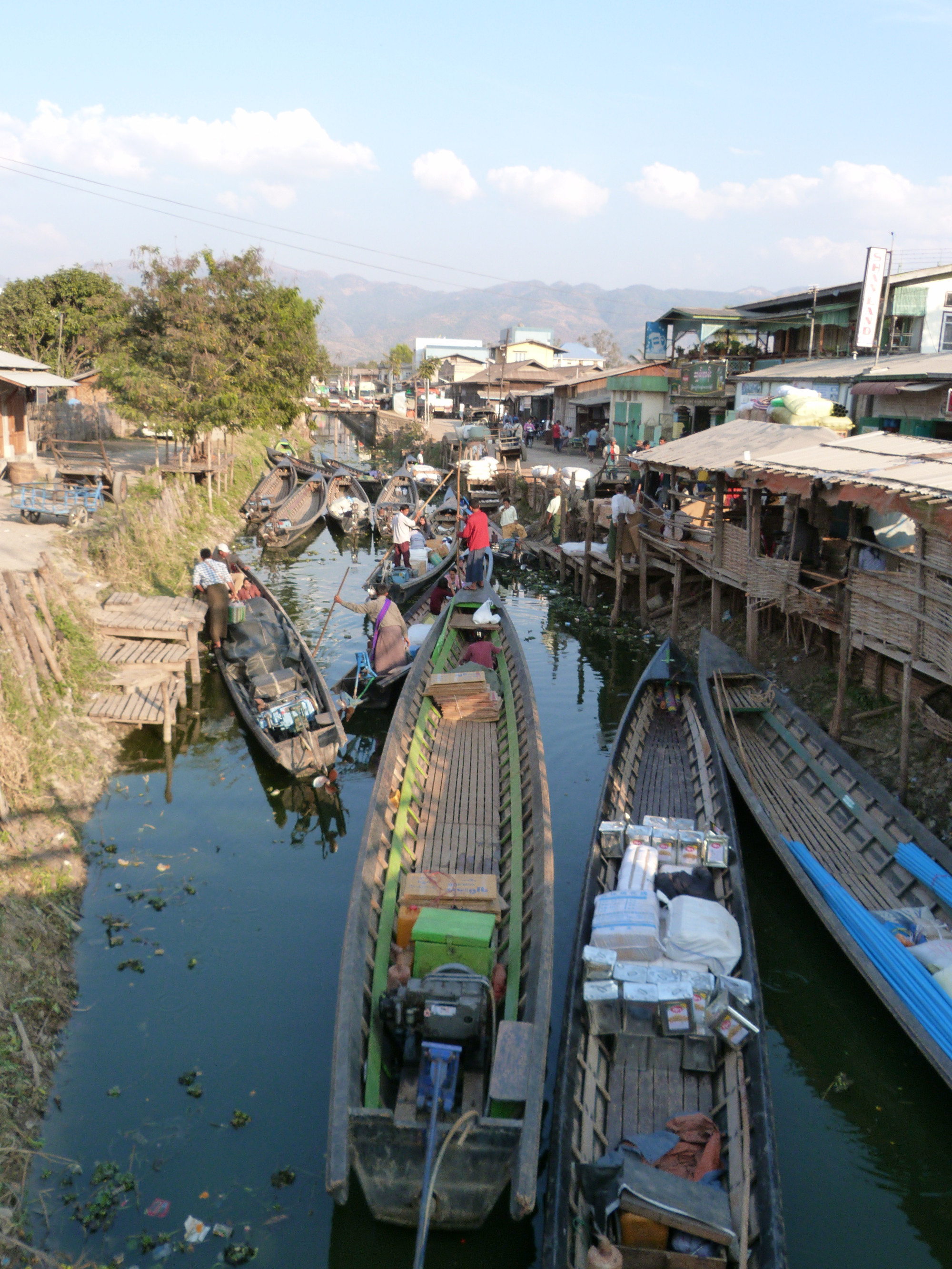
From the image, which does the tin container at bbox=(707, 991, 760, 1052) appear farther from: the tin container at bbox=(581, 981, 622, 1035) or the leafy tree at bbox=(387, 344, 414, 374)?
the leafy tree at bbox=(387, 344, 414, 374)

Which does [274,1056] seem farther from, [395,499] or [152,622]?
[395,499]

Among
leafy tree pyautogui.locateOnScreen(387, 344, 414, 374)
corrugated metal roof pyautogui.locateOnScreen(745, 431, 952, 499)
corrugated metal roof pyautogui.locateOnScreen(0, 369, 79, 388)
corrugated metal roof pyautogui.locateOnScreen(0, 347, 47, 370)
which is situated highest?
leafy tree pyautogui.locateOnScreen(387, 344, 414, 374)

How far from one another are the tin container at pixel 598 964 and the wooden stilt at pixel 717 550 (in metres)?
8.93

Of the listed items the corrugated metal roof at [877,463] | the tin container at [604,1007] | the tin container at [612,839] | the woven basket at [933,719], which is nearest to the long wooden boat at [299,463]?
the corrugated metal roof at [877,463]

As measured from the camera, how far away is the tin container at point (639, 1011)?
6.09 m

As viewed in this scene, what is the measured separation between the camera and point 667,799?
9852mm

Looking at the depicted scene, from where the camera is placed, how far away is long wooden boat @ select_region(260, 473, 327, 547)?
27.1m

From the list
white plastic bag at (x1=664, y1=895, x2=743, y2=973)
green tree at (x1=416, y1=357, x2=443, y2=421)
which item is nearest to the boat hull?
white plastic bag at (x1=664, y1=895, x2=743, y2=973)

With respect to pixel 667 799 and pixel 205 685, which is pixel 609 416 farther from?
pixel 667 799

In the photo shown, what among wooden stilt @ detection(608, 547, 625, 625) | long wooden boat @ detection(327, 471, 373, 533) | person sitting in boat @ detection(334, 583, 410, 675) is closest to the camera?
person sitting in boat @ detection(334, 583, 410, 675)

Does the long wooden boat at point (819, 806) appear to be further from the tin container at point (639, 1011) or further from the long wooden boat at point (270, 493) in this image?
the long wooden boat at point (270, 493)

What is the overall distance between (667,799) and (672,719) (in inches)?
95.5

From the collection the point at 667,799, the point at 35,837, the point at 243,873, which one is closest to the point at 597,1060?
the point at 667,799

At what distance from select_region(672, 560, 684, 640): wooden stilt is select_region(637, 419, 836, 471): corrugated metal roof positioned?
6.78ft
